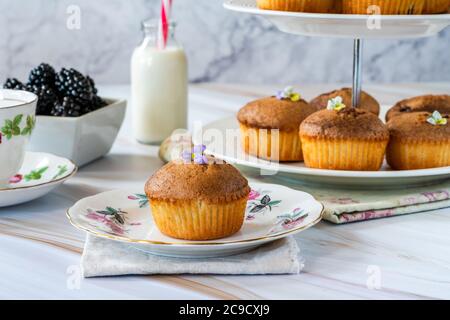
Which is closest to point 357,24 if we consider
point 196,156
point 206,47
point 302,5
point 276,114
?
point 302,5

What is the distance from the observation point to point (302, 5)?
4.19 feet

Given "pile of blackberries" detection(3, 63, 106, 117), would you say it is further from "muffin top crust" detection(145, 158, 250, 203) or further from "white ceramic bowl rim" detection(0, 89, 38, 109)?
"muffin top crust" detection(145, 158, 250, 203)

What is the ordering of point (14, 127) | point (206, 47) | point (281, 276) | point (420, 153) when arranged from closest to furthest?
point (281, 276) → point (14, 127) → point (420, 153) → point (206, 47)

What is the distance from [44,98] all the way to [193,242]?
50cm

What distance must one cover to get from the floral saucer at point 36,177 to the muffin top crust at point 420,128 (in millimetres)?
478

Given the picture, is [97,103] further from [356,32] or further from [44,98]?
[356,32]

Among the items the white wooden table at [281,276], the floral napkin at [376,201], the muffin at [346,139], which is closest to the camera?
the white wooden table at [281,276]

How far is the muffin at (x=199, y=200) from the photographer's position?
3.21ft

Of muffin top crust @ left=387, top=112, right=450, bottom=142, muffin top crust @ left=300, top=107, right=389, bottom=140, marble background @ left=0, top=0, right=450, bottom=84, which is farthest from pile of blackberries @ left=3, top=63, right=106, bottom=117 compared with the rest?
marble background @ left=0, top=0, right=450, bottom=84

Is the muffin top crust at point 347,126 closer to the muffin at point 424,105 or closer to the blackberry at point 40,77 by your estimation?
the muffin at point 424,105

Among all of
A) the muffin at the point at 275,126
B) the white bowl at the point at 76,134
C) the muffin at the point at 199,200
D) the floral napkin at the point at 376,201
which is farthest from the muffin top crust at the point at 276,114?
the muffin at the point at 199,200

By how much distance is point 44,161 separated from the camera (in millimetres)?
1297
